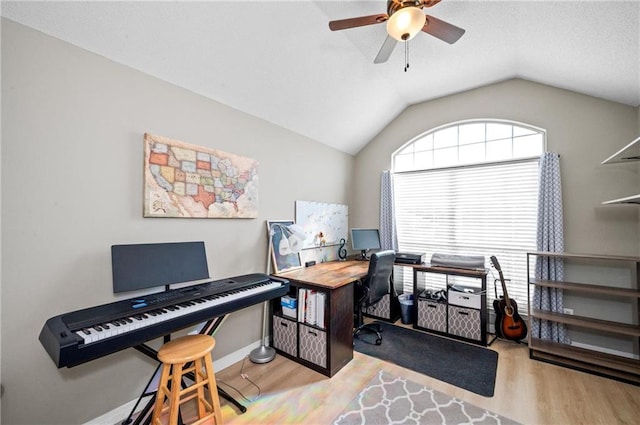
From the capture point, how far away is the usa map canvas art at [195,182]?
70.5 inches

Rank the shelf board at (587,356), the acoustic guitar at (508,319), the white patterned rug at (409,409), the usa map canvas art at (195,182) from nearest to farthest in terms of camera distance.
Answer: the white patterned rug at (409,409) → the usa map canvas art at (195,182) → the shelf board at (587,356) → the acoustic guitar at (508,319)

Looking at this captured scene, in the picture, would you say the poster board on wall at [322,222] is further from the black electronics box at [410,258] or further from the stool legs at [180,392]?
the stool legs at [180,392]

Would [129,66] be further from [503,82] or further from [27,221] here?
[503,82]

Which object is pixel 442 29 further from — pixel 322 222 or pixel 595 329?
pixel 595 329

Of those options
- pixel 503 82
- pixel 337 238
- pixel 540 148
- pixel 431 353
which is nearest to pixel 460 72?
pixel 503 82

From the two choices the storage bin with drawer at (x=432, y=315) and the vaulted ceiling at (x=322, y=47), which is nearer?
the vaulted ceiling at (x=322, y=47)

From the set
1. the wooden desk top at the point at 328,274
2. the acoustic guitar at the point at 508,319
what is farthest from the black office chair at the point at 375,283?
the acoustic guitar at the point at 508,319

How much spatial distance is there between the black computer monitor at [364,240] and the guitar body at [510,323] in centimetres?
156

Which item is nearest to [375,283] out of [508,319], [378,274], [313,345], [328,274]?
[378,274]

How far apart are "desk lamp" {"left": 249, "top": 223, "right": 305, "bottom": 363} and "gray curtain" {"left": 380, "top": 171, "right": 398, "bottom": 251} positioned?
1.36 meters

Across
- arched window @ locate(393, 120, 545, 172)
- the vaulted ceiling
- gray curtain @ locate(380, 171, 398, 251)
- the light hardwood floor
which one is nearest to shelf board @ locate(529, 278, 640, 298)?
the light hardwood floor

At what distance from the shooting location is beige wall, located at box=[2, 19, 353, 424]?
131 centimetres

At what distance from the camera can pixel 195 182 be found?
6.59 feet

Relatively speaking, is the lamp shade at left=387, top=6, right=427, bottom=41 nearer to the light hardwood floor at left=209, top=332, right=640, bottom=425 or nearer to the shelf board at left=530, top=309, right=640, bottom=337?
the light hardwood floor at left=209, top=332, right=640, bottom=425
